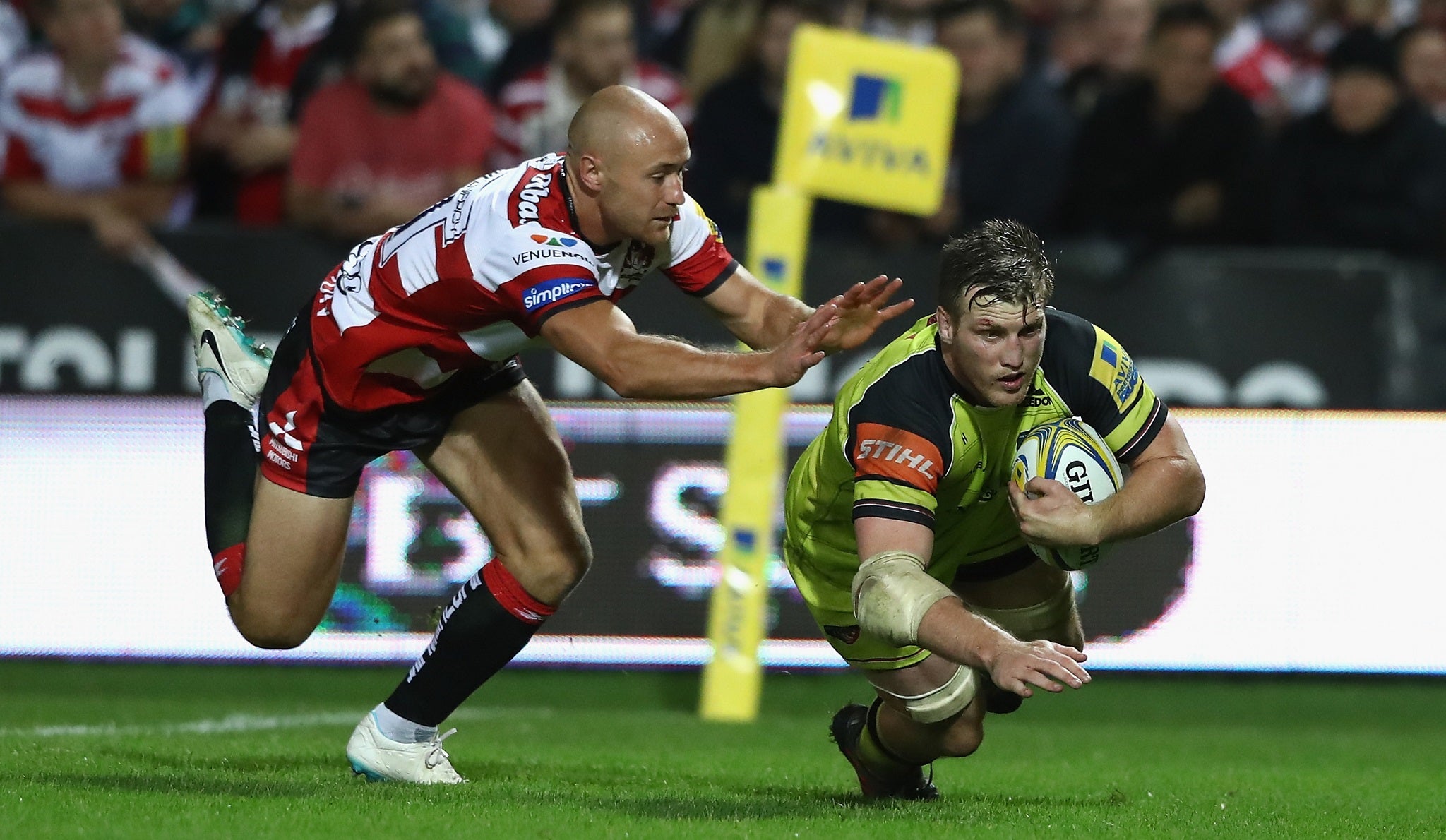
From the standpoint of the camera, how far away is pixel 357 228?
395 inches

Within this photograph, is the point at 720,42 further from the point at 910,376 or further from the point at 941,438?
the point at 941,438

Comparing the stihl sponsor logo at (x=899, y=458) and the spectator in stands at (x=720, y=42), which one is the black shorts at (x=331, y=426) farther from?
the spectator in stands at (x=720, y=42)

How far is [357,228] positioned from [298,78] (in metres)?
1.60

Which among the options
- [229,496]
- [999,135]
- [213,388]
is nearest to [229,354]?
[213,388]

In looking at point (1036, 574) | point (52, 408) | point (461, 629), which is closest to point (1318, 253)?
point (1036, 574)

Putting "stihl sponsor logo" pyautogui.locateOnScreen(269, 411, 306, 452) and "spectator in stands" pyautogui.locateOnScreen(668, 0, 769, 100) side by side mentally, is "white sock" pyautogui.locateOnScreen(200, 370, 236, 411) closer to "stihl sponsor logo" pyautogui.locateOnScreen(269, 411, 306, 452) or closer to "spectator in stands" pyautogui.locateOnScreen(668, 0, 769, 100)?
"stihl sponsor logo" pyautogui.locateOnScreen(269, 411, 306, 452)

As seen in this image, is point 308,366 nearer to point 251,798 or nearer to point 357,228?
point 251,798

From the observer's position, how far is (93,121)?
10.7 metres

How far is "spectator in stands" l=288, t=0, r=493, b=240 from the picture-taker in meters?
10.2

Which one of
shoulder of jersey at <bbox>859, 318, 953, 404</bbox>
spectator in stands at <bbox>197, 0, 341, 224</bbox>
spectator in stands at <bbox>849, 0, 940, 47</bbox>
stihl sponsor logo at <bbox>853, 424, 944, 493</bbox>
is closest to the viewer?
stihl sponsor logo at <bbox>853, 424, 944, 493</bbox>

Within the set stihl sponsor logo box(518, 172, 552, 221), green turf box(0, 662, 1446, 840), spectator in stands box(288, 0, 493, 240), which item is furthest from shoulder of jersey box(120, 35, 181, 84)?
stihl sponsor logo box(518, 172, 552, 221)

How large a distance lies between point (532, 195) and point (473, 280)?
1.07 ft

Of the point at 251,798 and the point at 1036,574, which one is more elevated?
the point at 1036,574

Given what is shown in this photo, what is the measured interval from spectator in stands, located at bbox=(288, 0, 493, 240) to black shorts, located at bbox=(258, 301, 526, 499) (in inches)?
144
